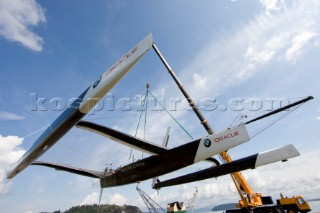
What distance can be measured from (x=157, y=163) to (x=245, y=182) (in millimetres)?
17275

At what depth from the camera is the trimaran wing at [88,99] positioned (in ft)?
32.3

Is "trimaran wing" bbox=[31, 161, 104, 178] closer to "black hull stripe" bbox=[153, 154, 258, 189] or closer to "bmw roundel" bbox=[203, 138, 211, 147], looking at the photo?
"black hull stripe" bbox=[153, 154, 258, 189]

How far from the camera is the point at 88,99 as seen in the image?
34.9 ft

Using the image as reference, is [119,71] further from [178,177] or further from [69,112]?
[178,177]

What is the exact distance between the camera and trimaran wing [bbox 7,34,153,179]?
9.84 meters

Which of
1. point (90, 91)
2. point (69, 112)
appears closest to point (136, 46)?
point (90, 91)

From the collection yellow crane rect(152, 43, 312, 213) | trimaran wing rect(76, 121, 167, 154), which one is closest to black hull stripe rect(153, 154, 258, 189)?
trimaran wing rect(76, 121, 167, 154)

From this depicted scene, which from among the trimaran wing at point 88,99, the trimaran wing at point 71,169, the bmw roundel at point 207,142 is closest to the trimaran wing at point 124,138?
the trimaran wing at point 88,99

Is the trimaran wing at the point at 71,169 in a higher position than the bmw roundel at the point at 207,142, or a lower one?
higher

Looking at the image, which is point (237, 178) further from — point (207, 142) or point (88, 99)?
point (88, 99)

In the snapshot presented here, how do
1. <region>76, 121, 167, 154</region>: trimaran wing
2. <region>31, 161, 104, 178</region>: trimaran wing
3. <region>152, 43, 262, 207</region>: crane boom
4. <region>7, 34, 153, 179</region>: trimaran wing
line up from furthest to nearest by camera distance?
<region>152, 43, 262, 207</region>: crane boom, <region>31, 161, 104, 178</region>: trimaran wing, <region>76, 121, 167, 154</region>: trimaran wing, <region>7, 34, 153, 179</region>: trimaran wing

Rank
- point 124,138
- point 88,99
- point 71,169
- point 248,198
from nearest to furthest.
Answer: point 88,99 → point 124,138 → point 71,169 → point 248,198

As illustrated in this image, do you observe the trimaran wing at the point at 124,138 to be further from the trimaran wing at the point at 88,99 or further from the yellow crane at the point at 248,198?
the yellow crane at the point at 248,198

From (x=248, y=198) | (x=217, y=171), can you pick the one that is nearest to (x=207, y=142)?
(x=217, y=171)
